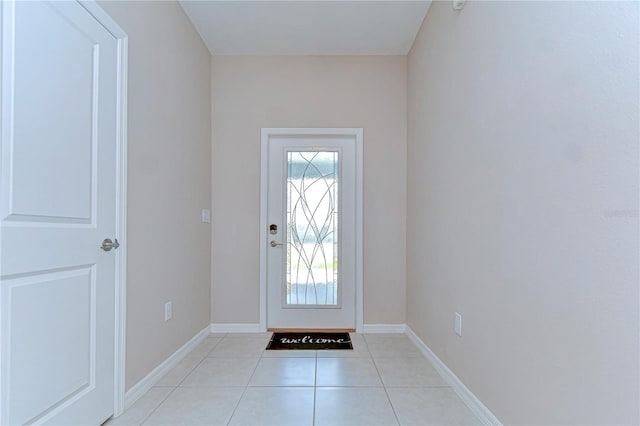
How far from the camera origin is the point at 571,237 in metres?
1.18

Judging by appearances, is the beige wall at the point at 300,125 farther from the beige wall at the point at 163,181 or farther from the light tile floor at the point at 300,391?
the light tile floor at the point at 300,391

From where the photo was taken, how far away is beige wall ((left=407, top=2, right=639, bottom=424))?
100 centimetres

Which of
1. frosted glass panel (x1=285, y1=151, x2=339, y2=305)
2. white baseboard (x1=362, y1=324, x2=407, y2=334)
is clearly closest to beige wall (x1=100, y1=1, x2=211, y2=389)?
frosted glass panel (x1=285, y1=151, x2=339, y2=305)

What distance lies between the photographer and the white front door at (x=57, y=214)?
4.05 feet

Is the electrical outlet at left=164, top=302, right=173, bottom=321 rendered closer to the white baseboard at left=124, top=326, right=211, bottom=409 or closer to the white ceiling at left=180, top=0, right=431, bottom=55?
the white baseboard at left=124, top=326, right=211, bottom=409

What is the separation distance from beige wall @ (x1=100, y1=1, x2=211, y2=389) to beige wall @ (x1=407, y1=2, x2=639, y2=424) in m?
1.85

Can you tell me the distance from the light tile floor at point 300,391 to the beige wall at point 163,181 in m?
0.23

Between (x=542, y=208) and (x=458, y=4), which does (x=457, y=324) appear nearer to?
(x=542, y=208)

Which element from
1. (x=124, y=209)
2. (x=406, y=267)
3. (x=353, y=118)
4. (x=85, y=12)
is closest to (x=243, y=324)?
(x=406, y=267)

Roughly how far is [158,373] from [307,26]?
2.78 meters

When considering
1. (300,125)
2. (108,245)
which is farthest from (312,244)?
(108,245)

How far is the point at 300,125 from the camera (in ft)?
11.1

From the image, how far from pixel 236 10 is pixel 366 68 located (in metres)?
1.29

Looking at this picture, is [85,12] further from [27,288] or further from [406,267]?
[406,267]
